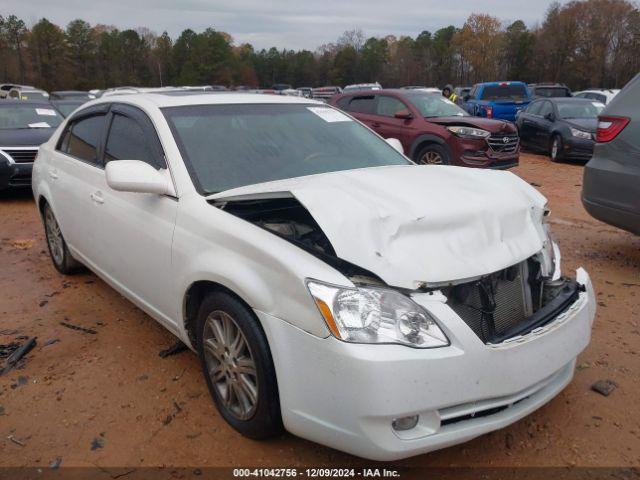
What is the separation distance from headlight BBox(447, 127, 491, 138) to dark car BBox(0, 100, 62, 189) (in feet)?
22.7

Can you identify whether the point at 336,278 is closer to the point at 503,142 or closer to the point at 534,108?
the point at 503,142

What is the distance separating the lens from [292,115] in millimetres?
3684

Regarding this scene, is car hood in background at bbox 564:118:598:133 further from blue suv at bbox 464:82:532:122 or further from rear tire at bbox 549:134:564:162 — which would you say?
blue suv at bbox 464:82:532:122

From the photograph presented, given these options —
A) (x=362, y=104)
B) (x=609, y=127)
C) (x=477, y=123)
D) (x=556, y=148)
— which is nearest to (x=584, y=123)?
(x=556, y=148)

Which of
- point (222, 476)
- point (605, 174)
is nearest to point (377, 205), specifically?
point (222, 476)

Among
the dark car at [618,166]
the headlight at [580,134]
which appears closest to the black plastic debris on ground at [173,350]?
the dark car at [618,166]

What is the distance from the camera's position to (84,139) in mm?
4238

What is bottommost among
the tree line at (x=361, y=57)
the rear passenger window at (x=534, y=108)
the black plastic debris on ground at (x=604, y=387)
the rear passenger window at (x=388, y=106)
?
the black plastic debris on ground at (x=604, y=387)

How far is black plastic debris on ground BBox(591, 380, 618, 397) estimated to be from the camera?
2.97 m

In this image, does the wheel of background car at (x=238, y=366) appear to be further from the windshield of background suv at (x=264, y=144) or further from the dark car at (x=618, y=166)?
the dark car at (x=618, y=166)

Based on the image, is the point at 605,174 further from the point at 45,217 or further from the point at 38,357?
the point at 45,217

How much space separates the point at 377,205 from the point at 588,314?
4.04ft

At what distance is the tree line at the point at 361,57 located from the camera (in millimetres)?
59188

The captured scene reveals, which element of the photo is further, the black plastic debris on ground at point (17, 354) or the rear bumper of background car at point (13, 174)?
the rear bumper of background car at point (13, 174)
